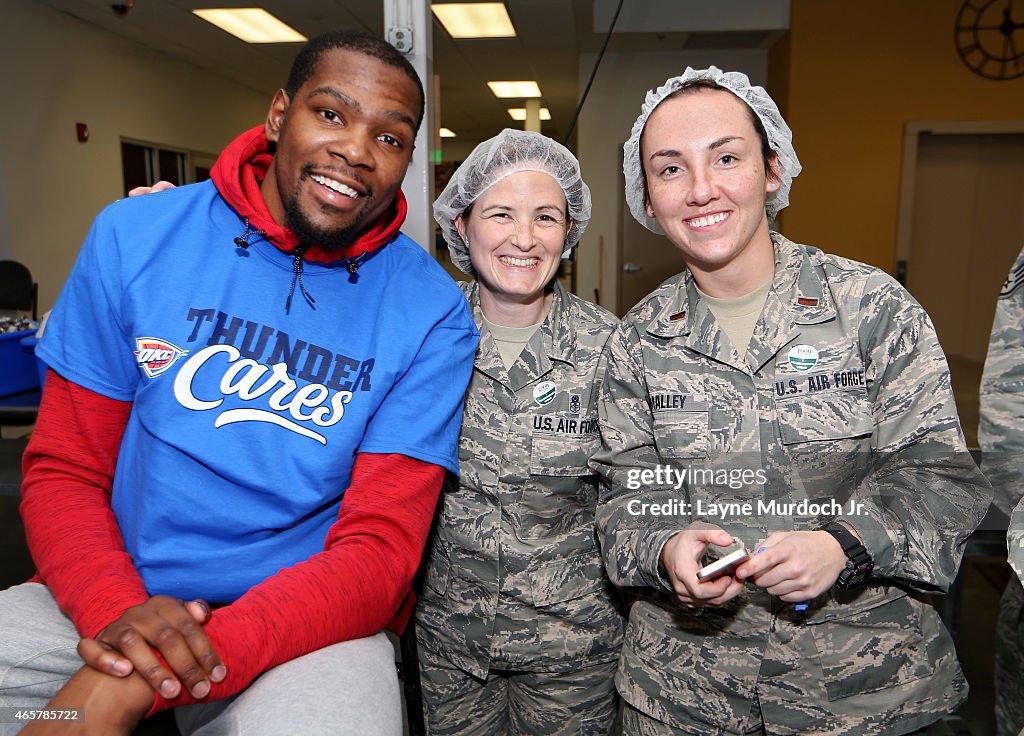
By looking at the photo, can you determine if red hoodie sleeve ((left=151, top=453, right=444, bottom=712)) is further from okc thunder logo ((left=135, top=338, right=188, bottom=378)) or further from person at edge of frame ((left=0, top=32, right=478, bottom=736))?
okc thunder logo ((left=135, top=338, right=188, bottom=378))

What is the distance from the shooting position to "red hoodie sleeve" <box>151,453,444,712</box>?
1.00m

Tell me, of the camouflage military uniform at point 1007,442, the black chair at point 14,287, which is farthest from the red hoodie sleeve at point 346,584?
the black chair at point 14,287

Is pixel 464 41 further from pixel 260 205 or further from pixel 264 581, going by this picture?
pixel 264 581

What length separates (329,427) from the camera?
1.23 metres

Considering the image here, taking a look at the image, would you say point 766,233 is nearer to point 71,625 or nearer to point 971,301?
point 71,625

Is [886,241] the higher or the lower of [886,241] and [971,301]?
the higher

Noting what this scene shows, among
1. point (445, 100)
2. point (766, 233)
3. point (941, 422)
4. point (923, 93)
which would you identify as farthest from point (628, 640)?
point (445, 100)

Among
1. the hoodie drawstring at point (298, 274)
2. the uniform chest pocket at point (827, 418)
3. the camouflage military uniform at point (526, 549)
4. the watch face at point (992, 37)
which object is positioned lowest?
the camouflage military uniform at point (526, 549)

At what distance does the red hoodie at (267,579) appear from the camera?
1.04 meters

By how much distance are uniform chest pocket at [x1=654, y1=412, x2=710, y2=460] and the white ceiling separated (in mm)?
4037

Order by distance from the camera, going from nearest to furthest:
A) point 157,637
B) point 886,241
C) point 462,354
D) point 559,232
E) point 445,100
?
point 157,637
point 462,354
point 559,232
point 886,241
point 445,100

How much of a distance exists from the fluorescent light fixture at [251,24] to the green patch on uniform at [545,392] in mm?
6078

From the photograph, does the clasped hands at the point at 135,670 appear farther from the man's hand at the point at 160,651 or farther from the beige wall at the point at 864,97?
the beige wall at the point at 864,97

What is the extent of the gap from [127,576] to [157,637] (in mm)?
225
